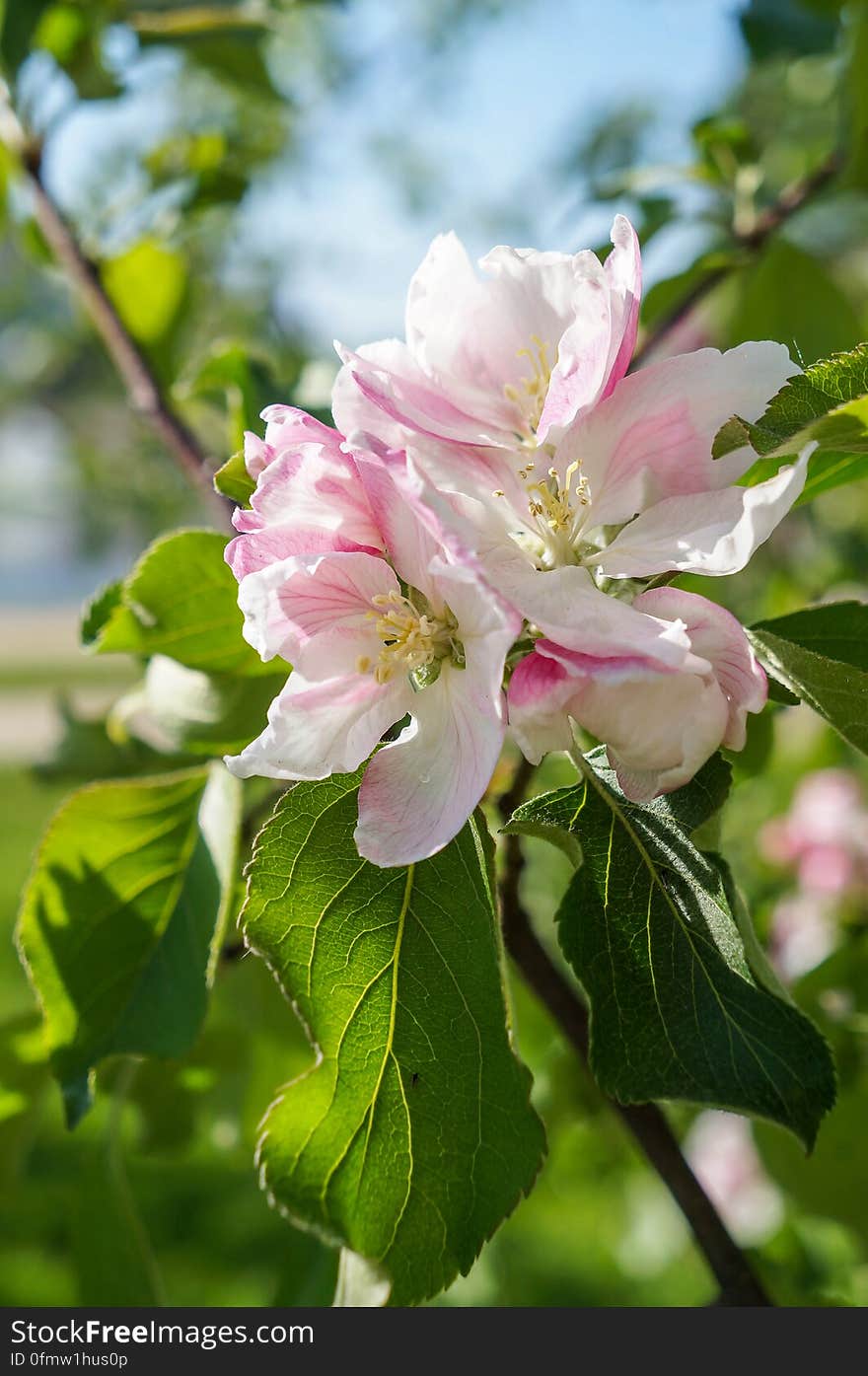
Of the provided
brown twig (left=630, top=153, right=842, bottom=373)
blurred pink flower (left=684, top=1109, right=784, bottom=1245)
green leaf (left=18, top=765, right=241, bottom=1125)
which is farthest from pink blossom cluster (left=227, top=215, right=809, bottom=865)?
blurred pink flower (left=684, top=1109, right=784, bottom=1245)

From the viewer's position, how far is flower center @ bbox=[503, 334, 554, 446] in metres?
0.69

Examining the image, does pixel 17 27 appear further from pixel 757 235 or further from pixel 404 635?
pixel 404 635

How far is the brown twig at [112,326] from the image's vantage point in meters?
1.36

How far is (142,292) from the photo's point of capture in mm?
1549

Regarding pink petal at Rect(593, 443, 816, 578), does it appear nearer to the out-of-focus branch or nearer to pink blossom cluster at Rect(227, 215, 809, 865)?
pink blossom cluster at Rect(227, 215, 809, 865)

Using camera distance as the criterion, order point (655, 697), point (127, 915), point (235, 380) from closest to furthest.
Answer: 1. point (655, 697)
2. point (127, 915)
3. point (235, 380)

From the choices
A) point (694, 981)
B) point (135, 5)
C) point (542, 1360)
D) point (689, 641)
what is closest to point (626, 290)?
A: point (689, 641)

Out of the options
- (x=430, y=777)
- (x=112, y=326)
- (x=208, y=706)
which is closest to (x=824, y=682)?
(x=430, y=777)

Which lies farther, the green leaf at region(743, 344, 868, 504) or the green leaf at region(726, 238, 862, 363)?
the green leaf at region(726, 238, 862, 363)

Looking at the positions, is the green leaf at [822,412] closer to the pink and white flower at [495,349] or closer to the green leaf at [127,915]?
the pink and white flower at [495,349]

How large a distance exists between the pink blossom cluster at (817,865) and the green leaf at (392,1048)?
1.29 meters

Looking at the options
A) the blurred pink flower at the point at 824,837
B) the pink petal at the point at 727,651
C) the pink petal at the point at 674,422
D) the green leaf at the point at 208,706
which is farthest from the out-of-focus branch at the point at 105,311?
the blurred pink flower at the point at 824,837

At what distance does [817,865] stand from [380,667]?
1.66 metres

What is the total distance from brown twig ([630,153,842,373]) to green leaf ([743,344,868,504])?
0.74 meters
